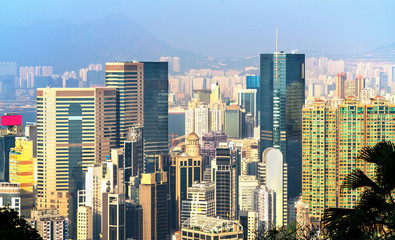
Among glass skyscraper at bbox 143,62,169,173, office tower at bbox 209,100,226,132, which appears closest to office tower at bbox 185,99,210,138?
office tower at bbox 209,100,226,132

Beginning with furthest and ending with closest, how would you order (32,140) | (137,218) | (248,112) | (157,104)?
(248,112) → (157,104) → (32,140) → (137,218)

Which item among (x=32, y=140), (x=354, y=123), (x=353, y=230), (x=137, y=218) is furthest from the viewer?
(x=32, y=140)

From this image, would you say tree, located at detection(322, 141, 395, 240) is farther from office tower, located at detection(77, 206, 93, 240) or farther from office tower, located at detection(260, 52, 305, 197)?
office tower, located at detection(260, 52, 305, 197)

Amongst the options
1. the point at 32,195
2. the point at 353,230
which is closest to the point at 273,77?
the point at 32,195

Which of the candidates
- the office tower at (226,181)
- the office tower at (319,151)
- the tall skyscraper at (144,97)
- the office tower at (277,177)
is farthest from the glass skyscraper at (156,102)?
the office tower at (319,151)

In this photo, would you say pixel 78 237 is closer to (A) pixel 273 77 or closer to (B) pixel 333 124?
(B) pixel 333 124

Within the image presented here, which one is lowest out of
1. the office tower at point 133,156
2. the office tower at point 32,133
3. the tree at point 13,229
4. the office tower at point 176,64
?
the office tower at point 133,156

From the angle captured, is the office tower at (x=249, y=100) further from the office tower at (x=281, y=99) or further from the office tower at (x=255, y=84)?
the office tower at (x=281, y=99)

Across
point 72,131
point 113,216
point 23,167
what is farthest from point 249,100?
point 113,216
